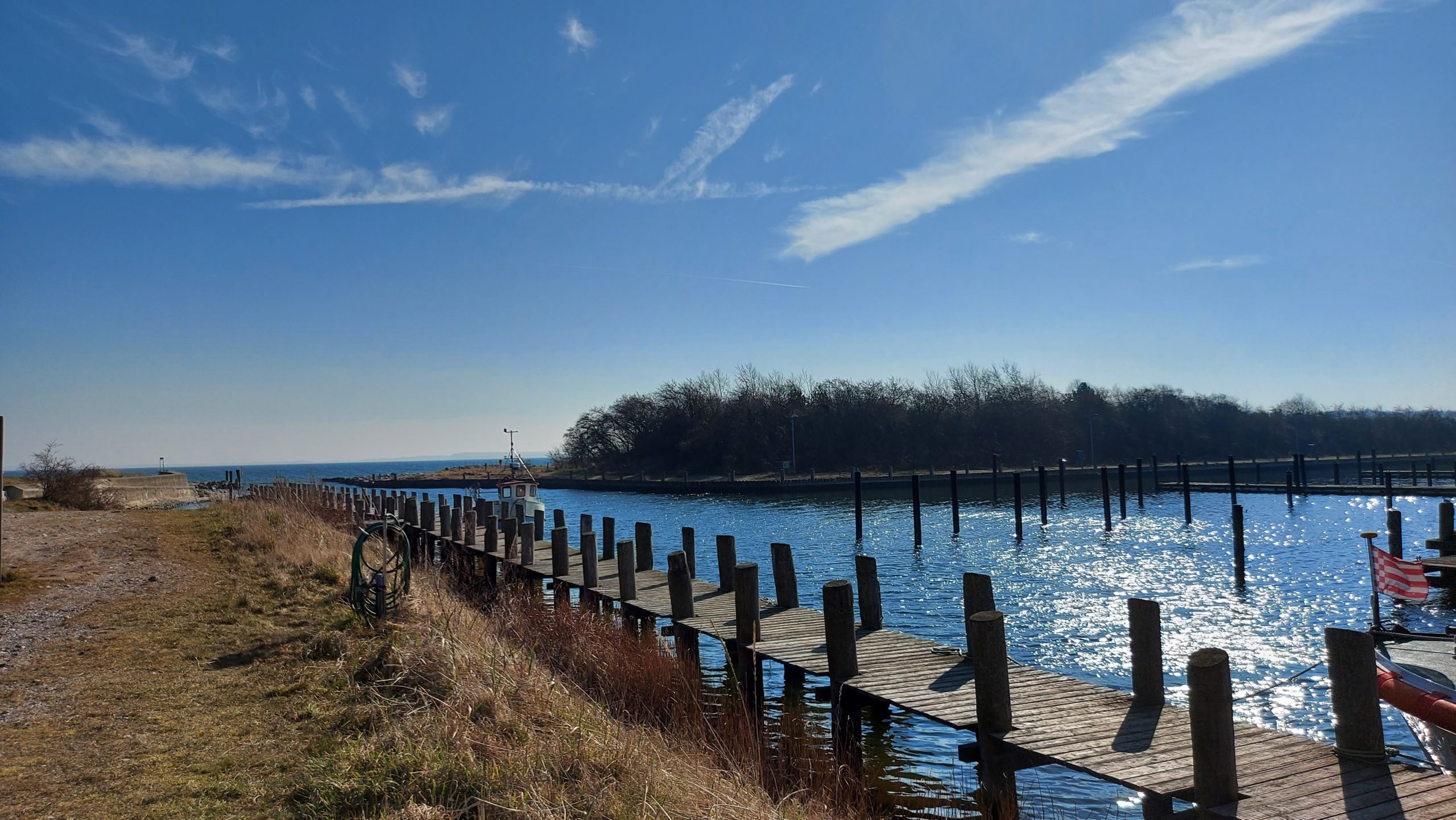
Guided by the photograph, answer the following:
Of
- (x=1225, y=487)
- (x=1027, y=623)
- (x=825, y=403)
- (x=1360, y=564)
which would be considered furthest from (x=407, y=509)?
(x=825, y=403)

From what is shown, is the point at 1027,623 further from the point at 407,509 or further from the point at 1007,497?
the point at 1007,497

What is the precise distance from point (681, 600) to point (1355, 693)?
26.9ft

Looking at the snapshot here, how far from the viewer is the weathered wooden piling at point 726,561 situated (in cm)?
1484

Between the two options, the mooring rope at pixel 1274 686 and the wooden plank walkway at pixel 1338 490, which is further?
the wooden plank walkway at pixel 1338 490

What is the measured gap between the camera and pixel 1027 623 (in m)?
19.2

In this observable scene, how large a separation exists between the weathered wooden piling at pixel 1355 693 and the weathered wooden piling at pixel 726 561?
9.47 meters

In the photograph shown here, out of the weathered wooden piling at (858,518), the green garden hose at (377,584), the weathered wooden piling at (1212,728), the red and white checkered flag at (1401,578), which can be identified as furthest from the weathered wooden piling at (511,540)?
the weathered wooden piling at (858,518)

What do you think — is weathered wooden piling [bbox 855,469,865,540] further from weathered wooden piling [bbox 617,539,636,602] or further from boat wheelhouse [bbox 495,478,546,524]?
weathered wooden piling [bbox 617,539,636,602]

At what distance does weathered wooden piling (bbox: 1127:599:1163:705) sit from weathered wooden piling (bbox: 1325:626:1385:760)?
5.38 ft

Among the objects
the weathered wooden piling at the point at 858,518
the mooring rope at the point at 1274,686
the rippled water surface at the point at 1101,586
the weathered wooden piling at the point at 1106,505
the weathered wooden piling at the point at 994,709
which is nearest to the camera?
the weathered wooden piling at the point at 994,709

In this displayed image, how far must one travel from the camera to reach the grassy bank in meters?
5.97

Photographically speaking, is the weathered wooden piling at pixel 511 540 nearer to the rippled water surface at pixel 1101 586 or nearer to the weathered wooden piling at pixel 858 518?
the rippled water surface at pixel 1101 586

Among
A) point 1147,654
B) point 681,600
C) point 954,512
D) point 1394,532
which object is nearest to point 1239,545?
point 1394,532

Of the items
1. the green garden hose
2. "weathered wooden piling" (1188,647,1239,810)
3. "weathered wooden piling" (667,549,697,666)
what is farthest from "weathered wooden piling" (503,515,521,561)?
"weathered wooden piling" (1188,647,1239,810)
